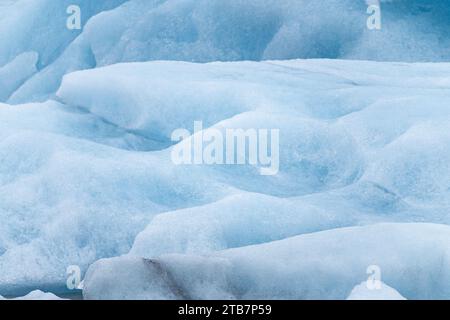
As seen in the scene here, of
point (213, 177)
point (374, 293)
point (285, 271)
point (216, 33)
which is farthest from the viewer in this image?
point (216, 33)

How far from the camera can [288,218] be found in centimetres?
332

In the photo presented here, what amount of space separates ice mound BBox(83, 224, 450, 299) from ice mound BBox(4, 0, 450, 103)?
2.60 m

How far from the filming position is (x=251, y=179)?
374 cm

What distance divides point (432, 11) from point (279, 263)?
10.2 ft

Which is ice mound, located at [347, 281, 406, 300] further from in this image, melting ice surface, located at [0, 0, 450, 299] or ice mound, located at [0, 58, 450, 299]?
ice mound, located at [0, 58, 450, 299]

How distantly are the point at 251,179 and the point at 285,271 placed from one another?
1.04 metres

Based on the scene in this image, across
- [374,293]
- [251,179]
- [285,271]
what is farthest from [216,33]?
[374,293]

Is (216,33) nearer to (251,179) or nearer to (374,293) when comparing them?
(251,179)

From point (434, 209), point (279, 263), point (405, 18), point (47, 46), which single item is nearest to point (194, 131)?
point (434, 209)

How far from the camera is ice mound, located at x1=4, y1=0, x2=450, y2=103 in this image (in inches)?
208

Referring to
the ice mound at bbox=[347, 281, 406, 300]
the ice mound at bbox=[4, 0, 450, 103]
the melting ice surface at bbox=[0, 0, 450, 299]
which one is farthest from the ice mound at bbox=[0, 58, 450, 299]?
the ice mound at bbox=[4, 0, 450, 103]

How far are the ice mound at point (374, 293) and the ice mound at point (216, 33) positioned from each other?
2881 mm

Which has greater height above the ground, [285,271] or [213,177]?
[213,177]

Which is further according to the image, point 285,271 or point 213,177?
point 213,177
